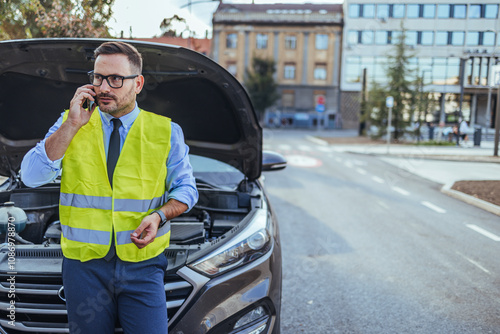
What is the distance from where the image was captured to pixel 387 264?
15.8ft

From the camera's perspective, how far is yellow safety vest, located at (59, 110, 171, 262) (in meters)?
1.88

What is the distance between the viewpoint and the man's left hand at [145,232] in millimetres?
1807

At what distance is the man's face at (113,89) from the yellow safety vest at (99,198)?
0.10m

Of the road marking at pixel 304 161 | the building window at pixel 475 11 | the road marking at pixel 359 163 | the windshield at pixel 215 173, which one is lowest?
the road marking at pixel 304 161

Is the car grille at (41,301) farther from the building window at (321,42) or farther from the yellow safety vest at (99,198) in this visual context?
the building window at (321,42)

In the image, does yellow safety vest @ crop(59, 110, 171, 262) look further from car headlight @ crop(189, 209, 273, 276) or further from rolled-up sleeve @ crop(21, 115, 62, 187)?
car headlight @ crop(189, 209, 273, 276)

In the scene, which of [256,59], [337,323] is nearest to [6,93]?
[337,323]

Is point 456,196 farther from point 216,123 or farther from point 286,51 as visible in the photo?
point 286,51

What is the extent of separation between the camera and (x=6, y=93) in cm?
303

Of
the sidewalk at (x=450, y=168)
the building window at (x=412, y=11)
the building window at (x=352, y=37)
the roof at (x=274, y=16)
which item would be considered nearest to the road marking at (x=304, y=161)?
the sidewalk at (x=450, y=168)

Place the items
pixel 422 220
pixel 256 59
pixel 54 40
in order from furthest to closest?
pixel 256 59 → pixel 422 220 → pixel 54 40

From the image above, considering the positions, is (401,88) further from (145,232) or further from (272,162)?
(145,232)

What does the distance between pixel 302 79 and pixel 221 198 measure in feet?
158

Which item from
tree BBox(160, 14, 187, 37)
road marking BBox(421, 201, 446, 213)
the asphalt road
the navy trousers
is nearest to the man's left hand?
the navy trousers
